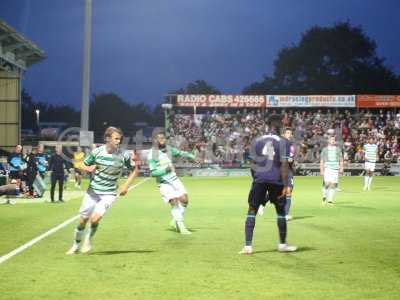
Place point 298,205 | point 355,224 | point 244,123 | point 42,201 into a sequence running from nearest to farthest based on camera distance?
point 355,224 → point 298,205 → point 42,201 → point 244,123

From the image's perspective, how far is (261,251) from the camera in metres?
12.2

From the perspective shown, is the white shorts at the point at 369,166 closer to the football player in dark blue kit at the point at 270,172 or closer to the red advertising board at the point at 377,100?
the football player in dark blue kit at the point at 270,172

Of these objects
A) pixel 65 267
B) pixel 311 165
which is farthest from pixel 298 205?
pixel 311 165

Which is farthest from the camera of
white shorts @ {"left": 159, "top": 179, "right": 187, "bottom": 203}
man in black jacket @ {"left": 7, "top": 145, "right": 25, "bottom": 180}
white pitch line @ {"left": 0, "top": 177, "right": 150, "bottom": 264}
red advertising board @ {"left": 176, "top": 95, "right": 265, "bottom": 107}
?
red advertising board @ {"left": 176, "top": 95, "right": 265, "bottom": 107}

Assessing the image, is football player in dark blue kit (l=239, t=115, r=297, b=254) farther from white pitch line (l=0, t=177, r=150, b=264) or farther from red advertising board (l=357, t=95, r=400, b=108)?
red advertising board (l=357, t=95, r=400, b=108)

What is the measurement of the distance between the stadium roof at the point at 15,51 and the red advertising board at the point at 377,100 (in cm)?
2825

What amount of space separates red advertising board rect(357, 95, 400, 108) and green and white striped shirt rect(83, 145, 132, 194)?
52.7 metres

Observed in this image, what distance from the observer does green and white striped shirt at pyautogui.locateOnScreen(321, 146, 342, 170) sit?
76.2 ft

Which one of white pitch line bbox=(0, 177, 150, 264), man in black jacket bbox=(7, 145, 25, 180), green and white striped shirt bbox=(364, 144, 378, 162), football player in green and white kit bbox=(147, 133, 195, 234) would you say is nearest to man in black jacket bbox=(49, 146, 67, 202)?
man in black jacket bbox=(7, 145, 25, 180)

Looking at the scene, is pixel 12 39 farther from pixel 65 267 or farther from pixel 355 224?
pixel 65 267

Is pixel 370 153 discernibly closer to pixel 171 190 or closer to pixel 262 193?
pixel 171 190

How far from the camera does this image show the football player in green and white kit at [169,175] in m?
15.4

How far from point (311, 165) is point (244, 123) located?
9981mm

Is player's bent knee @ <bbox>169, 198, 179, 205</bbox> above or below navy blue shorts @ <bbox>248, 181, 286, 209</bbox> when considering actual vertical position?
below
